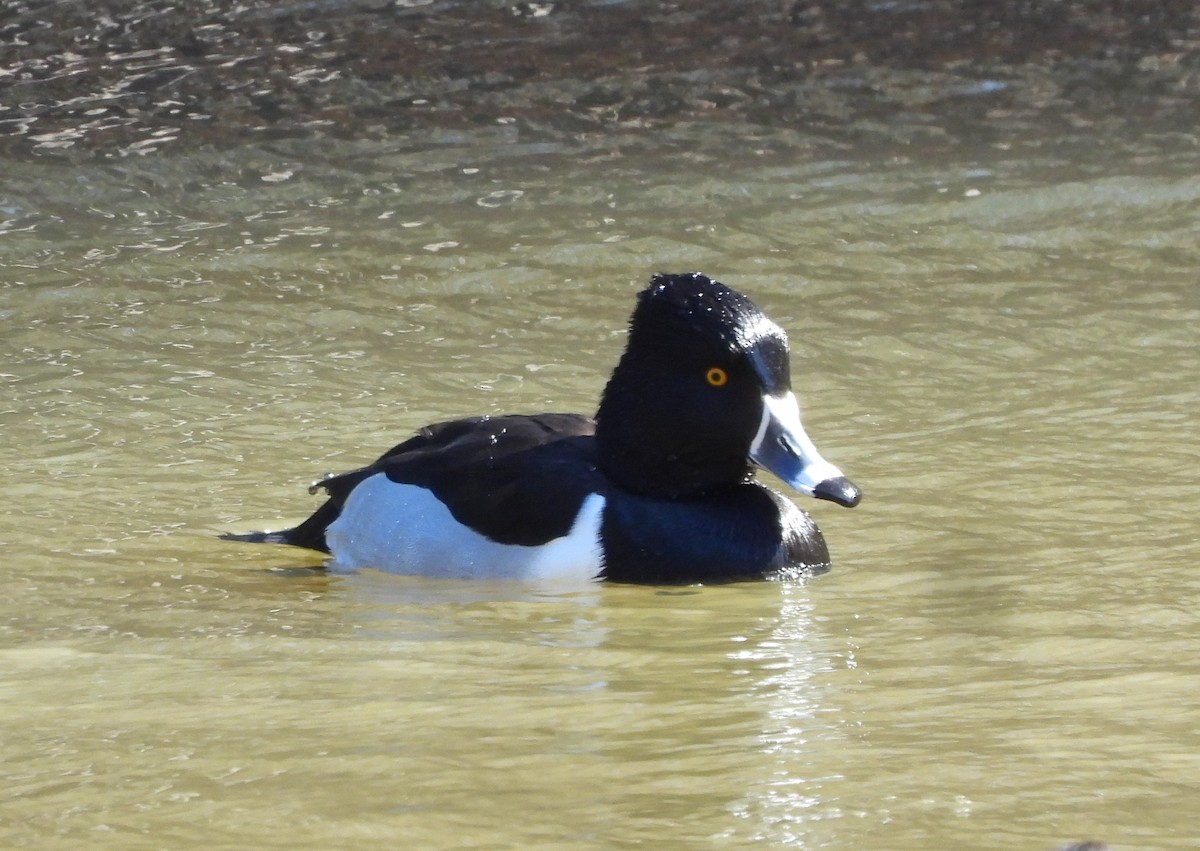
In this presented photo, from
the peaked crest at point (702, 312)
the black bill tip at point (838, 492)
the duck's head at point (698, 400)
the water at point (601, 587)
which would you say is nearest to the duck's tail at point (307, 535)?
the water at point (601, 587)

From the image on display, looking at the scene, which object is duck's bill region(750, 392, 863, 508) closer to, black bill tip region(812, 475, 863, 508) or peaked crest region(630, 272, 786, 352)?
black bill tip region(812, 475, 863, 508)

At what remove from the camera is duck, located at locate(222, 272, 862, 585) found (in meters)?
5.72

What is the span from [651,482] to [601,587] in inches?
17.5

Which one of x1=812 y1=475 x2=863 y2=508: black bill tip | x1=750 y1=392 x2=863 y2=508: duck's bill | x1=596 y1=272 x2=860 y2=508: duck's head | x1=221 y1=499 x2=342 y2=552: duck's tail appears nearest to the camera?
x1=812 y1=475 x2=863 y2=508: black bill tip

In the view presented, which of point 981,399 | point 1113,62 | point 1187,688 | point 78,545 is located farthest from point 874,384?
point 1113,62

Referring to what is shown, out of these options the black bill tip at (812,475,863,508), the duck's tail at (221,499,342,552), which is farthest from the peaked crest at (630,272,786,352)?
the duck's tail at (221,499,342,552)

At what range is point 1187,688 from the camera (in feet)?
13.6

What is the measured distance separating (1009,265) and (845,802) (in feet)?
→ 22.2

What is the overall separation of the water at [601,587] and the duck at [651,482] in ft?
0.49

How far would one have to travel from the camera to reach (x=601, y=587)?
5684 mm

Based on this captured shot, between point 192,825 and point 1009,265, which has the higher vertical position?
point 192,825

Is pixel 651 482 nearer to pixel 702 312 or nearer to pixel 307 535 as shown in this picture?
pixel 702 312

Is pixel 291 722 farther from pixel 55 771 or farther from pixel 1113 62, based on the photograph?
pixel 1113 62

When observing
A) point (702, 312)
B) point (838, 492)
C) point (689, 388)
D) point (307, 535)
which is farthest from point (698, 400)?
point (307, 535)
